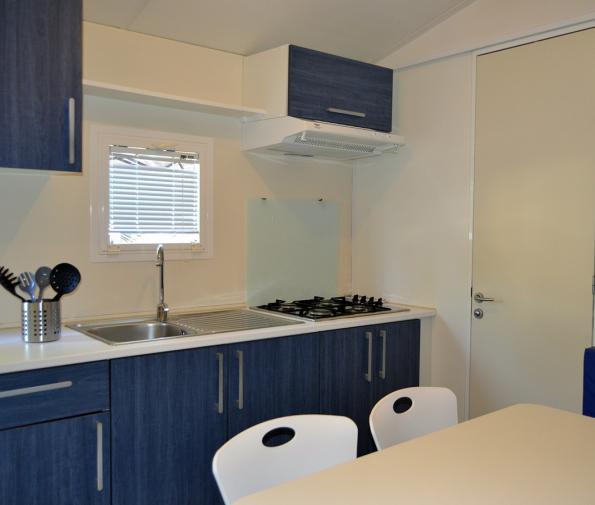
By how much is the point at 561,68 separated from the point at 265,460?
221 centimetres

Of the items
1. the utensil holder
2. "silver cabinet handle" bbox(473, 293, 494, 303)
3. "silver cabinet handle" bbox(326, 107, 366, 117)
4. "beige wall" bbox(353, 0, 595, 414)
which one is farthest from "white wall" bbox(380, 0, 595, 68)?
the utensil holder

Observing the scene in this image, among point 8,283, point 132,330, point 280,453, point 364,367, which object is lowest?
point 364,367

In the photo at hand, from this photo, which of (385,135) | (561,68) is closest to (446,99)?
(385,135)

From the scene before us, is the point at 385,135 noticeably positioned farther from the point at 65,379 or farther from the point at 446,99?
the point at 65,379

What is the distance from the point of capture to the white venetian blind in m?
2.75

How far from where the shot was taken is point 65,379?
1.97 meters

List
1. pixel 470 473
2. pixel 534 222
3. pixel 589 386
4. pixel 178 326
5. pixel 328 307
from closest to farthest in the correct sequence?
pixel 470 473 < pixel 589 386 < pixel 178 326 < pixel 534 222 < pixel 328 307

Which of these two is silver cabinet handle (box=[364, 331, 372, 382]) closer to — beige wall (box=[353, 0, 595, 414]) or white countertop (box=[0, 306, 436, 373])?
white countertop (box=[0, 306, 436, 373])

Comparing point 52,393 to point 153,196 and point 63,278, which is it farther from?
point 153,196

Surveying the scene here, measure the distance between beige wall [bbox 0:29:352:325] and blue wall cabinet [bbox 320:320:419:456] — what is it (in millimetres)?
699

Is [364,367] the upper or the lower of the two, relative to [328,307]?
lower

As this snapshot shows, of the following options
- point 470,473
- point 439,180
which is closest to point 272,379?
point 470,473

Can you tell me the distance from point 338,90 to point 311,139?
33cm

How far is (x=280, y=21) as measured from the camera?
9.36 feet
